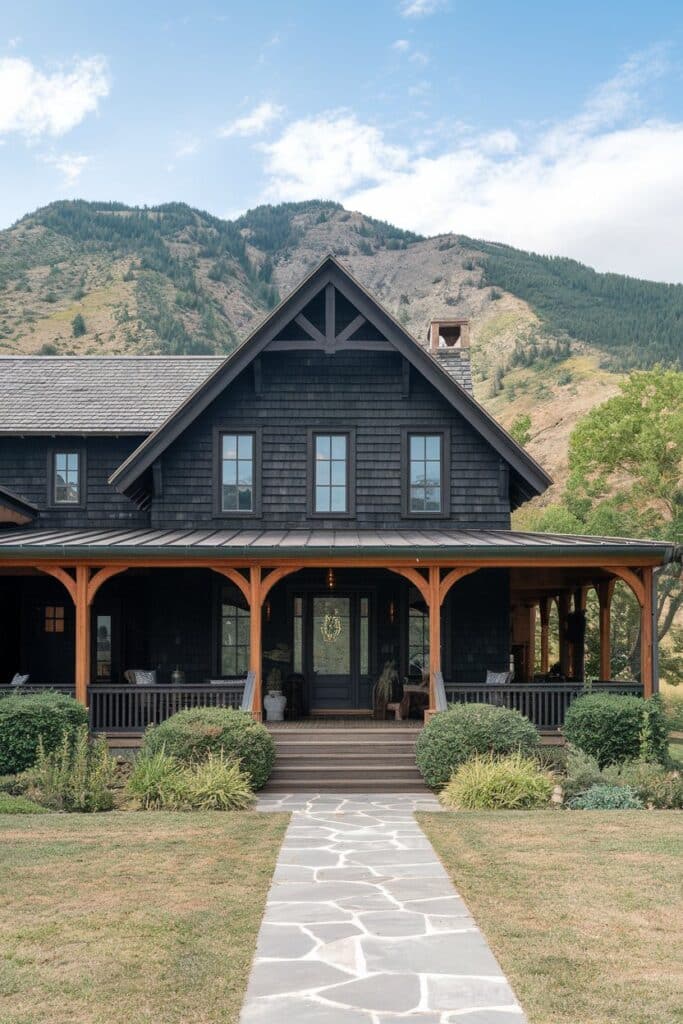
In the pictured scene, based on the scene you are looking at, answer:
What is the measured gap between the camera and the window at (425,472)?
63.0 feet

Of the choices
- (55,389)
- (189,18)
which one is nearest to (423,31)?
(189,18)

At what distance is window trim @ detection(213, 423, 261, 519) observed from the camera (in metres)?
19.0

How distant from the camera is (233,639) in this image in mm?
18953

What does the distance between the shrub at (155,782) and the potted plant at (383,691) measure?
5339 mm

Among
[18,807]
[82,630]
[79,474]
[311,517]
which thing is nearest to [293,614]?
[311,517]

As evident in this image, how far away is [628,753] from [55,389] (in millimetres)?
13848

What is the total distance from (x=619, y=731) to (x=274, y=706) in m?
5.85

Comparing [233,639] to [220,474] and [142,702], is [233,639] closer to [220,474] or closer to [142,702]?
[142,702]

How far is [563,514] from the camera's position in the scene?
3041 centimetres

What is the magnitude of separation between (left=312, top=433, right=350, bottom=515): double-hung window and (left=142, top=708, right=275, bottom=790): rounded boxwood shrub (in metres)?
5.66

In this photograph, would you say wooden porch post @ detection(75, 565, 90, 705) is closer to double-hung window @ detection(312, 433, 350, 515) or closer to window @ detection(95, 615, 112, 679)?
window @ detection(95, 615, 112, 679)

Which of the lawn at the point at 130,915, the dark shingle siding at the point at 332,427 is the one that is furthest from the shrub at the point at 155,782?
the dark shingle siding at the point at 332,427

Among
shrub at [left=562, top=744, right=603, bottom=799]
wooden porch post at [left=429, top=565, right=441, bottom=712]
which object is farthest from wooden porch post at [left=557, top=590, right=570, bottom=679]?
shrub at [left=562, top=744, right=603, bottom=799]

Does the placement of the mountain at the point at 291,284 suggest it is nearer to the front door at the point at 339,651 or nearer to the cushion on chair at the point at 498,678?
the front door at the point at 339,651
